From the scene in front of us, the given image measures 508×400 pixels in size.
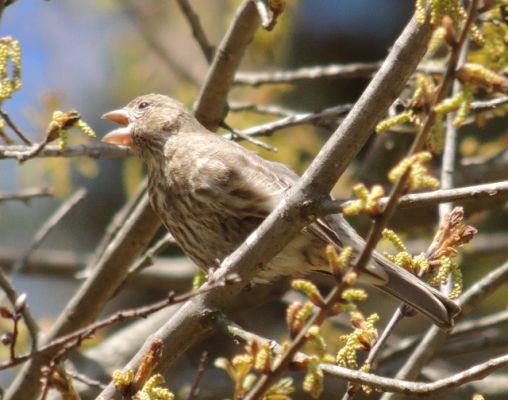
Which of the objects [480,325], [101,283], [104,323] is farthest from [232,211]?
[104,323]

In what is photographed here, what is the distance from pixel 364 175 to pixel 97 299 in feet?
7.22

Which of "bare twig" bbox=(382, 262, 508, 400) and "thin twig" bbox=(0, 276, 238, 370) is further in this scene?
"bare twig" bbox=(382, 262, 508, 400)

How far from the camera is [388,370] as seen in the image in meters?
5.64

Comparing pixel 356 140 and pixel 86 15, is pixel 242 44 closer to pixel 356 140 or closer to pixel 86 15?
pixel 356 140

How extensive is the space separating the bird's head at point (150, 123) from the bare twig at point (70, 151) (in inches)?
17.6

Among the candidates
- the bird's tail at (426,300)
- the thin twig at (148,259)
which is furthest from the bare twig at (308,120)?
the bird's tail at (426,300)

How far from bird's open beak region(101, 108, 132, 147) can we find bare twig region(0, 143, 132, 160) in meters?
0.46

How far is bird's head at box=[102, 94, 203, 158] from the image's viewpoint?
5.43m

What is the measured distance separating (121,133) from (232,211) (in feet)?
4.40

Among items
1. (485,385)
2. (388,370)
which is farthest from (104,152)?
(485,385)

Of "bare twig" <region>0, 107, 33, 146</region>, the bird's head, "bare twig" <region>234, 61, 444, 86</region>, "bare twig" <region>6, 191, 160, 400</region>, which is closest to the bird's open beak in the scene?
the bird's head

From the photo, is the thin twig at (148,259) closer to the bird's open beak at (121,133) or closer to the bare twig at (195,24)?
the bird's open beak at (121,133)

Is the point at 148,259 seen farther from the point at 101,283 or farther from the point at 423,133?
the point at 423,133

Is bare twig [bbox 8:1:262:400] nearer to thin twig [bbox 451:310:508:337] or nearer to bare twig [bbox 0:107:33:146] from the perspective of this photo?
bare twig [bbox 0:107:33:146]
